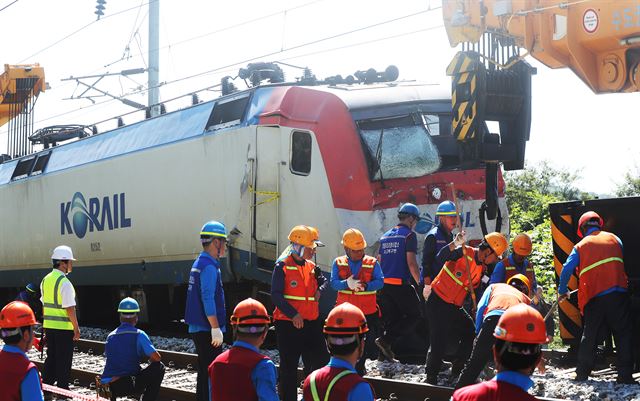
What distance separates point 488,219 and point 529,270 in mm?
2404

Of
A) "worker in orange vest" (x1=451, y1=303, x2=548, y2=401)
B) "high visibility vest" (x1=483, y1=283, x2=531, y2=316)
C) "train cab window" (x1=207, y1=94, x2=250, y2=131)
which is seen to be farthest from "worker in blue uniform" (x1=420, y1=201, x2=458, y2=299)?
"worker in orange vest" (x1=451, y1=303, x2=548, y2=401)

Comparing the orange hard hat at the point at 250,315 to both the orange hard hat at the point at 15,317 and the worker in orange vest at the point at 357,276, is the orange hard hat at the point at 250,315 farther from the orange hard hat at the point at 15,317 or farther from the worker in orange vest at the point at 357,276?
the worker in orange vest at the point at 357,276

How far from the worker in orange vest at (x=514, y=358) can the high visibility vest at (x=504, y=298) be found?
3.37 m

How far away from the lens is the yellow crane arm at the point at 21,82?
90.2ft

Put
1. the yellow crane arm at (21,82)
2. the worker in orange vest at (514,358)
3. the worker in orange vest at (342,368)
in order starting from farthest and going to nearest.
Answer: the yellow crane arm at (21,82) < the worker in orange vest at (342,368) < the worker in orange vest at (514,358)

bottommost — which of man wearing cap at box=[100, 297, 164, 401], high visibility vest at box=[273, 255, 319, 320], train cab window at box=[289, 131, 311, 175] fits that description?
man wearing cap at box=[100, 297, 164, 401]

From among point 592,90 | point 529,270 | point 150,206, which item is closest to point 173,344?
point 150,206

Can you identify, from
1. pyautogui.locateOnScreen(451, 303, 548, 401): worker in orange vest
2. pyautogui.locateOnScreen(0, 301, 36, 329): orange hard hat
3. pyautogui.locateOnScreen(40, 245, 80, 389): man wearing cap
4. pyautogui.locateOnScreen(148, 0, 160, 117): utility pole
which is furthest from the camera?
pyautogui.locateOnScreen(148, 0, 160, 117): utility pole

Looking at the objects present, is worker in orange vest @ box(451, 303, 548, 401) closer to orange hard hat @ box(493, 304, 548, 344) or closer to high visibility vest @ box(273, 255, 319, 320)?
orange hard hat @ box(493, 304, 548, 344)

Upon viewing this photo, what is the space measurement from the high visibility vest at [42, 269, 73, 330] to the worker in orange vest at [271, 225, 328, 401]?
253 centimetres

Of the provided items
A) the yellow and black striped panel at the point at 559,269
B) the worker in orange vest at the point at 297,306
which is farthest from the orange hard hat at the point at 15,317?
the yellow and black striped panel at the point at 559,269

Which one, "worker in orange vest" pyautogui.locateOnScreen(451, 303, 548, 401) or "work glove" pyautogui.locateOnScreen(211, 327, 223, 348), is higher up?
"worker in orange vest" pyautogui.locateOnScreen(451, 303, 548, 401)

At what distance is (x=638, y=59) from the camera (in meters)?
8.99

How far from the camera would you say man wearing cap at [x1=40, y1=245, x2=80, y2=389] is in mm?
9797
